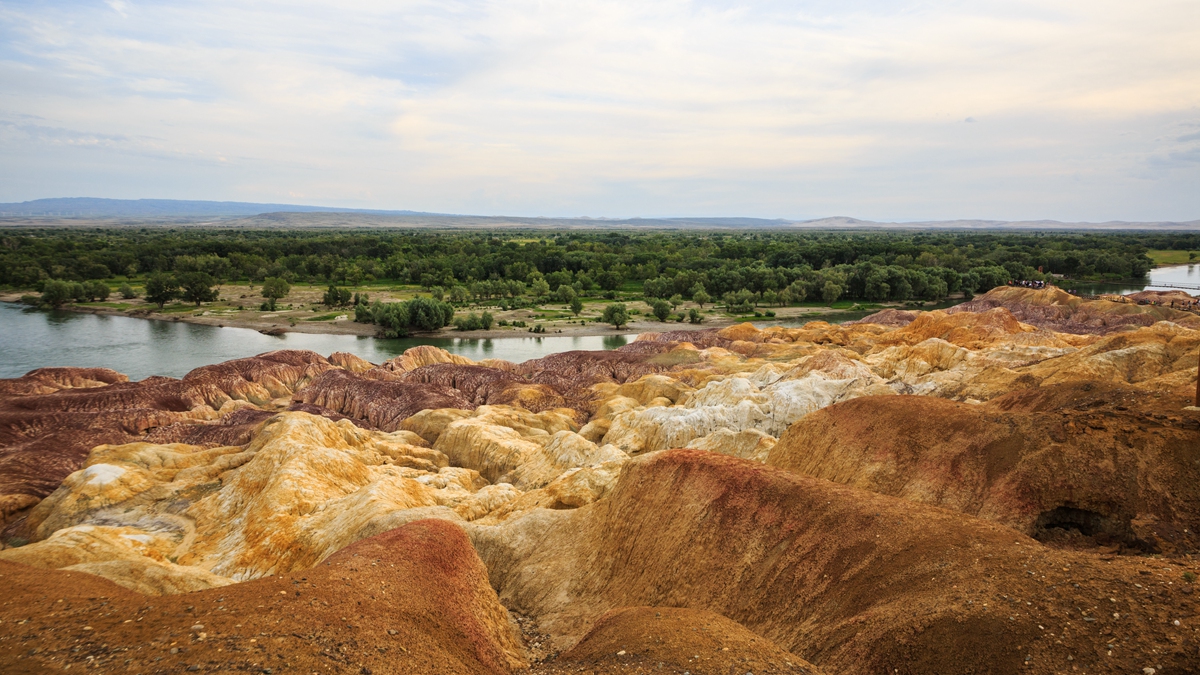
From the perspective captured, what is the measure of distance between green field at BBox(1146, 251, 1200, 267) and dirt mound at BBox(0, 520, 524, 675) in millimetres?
205575

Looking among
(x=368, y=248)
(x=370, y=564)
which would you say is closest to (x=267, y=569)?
(x=370, y=564)

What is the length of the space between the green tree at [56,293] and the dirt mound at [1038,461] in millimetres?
129844

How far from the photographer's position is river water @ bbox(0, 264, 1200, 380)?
244ft

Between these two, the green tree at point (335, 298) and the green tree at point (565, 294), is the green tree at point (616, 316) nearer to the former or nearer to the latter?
A: the green tree at point (565, 294)

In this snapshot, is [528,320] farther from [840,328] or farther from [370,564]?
[370,564]

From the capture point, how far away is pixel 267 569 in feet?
72.6

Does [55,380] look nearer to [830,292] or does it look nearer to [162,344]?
[162,344]

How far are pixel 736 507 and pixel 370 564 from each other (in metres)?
11.4

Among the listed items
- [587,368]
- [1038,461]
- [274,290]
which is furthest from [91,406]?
[274,290]

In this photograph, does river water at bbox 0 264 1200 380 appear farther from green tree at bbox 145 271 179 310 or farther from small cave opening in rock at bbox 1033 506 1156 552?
small cave opening in rock at bbox 1033 506 1156 552

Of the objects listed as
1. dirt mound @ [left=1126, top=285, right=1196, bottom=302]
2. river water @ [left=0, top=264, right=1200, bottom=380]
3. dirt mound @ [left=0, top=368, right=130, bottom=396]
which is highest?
dirt mound @ [left=1126, top=285, right=1196, bottom=302]

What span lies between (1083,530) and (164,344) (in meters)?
99.7

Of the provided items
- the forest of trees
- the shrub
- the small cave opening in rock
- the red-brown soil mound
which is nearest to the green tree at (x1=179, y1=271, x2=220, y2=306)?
the forest of trees

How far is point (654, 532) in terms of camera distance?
72.0ft
